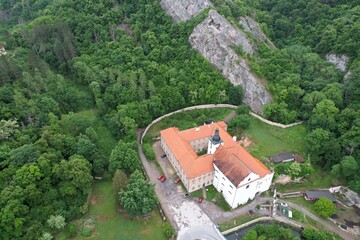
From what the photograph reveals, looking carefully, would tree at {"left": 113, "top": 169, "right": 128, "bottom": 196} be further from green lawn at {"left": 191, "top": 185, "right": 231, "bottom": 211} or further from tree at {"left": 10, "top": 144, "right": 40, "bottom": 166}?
tree at {"left": 10, "top": 144, "right": 40, "bottom": 166}

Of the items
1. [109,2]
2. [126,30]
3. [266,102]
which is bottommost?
[266,102]

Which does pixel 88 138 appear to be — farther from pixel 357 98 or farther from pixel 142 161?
pixel 357 98

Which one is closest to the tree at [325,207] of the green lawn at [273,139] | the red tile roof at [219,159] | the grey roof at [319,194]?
the grey roof at [319,194]

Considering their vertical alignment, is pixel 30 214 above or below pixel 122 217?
above

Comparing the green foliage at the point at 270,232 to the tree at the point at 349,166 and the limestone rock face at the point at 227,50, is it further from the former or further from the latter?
the limestone rock face at the point at 227,50

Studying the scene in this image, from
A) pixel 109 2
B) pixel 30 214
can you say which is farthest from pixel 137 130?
pixel 109 2
